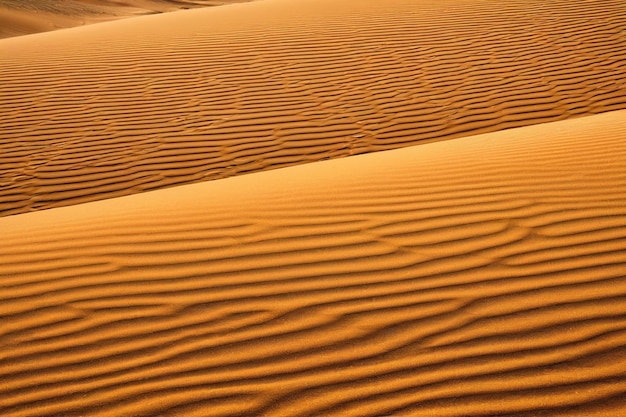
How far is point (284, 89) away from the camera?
29.6 ft

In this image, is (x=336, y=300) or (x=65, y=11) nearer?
(x=336, y=300)

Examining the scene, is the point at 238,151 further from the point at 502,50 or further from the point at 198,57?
the point at 502,50

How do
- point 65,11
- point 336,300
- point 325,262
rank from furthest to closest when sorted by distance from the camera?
point 65,11, point 325,262, point 336,300

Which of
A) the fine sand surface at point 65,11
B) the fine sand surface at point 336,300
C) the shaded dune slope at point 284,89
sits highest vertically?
the fine sand surface at point 65,11

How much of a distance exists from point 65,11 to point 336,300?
24.8 metres

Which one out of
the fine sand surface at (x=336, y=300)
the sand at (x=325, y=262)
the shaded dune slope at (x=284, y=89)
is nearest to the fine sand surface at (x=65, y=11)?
the shaded dune slope at (x=284, y=89)

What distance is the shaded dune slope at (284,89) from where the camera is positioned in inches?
287

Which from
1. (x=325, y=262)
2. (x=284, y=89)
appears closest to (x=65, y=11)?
(x=284, y=89)

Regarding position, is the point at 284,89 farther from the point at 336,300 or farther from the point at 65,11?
the point at 65,11

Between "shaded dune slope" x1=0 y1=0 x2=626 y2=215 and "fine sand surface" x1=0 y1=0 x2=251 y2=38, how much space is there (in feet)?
32.4

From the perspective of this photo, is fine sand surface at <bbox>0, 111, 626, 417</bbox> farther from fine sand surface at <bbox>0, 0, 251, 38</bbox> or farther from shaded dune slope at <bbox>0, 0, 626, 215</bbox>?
fine sand surface at <bbox>0, 0, 251, 38</bbox>

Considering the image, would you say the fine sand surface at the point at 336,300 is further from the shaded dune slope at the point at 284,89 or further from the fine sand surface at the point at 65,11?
the fine sand surface at the point at 65,11

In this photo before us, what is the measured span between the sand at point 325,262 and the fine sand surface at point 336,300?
12 millimetres

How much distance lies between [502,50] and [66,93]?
6.50m
